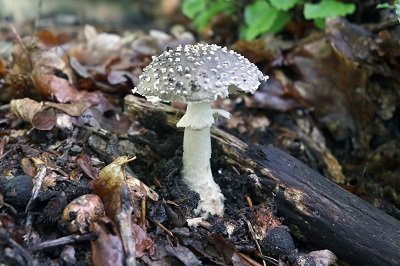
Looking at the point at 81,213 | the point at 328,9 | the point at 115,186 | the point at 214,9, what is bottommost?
the point at 81,213

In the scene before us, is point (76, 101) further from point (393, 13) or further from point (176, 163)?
point (393, 13)

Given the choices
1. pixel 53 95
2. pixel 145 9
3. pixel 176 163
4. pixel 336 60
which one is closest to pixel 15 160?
pixel 53 95

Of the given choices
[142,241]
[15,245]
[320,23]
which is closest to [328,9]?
[320,23]

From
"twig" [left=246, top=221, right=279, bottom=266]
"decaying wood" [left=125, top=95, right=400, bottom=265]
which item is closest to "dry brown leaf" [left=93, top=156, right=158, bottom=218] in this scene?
"twig" [left=246, top=221, right=279, bottom=266]

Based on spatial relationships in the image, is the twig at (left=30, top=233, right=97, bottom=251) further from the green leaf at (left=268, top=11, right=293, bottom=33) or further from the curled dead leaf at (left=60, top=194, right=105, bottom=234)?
the green leaf at (left=268, top=11, right=293, bottom=33)

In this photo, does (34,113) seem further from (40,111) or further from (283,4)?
(283,4)

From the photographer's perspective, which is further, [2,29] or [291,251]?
[2,29]

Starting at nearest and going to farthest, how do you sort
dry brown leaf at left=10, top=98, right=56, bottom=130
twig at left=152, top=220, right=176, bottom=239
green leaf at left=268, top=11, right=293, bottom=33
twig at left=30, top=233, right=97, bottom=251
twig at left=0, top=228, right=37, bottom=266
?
twig at left=0, top=228, right=37, bottom=266 < twig at left=30, top=233, right=97, bottom=251 < twig at left=152, top=220, right=176, bottom=239 < dry brown leaf at left=10, top=98, right=56, bottom=130 < green leaf at left=268, top=11, right=293, bottom=33
